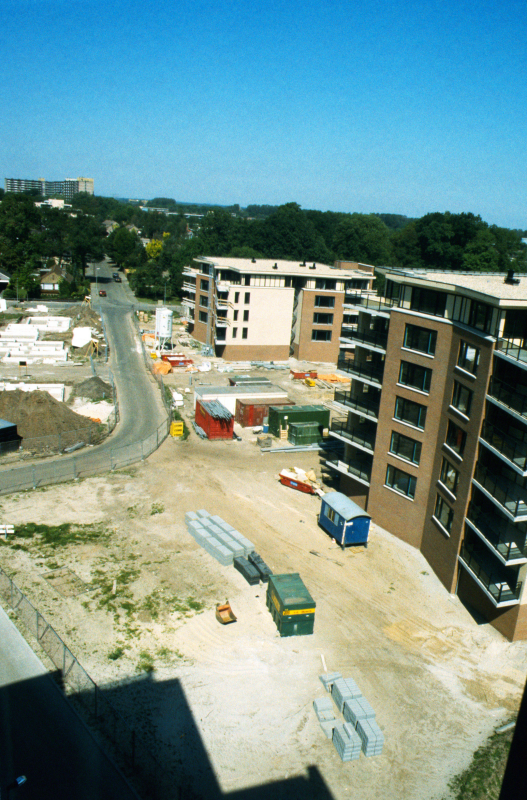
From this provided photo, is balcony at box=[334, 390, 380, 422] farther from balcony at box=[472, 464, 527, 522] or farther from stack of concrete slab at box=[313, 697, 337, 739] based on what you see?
stack of concrete slab at box=[313, 697, 337, 739]

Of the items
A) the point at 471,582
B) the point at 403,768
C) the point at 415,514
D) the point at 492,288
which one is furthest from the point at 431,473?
the point at 403,768

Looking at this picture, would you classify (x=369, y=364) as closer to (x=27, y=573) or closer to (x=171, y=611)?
(x=171, y=611)

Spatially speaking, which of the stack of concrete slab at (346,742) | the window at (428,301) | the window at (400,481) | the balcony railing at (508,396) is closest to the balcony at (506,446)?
the balcony railing at (508,396)

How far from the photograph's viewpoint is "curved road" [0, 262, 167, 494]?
35000 mm

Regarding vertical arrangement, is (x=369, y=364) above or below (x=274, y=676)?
above

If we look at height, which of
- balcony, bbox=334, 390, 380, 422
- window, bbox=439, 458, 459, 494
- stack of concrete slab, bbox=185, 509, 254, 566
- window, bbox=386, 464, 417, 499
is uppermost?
balcony, bbox=334, 390, 380, 422

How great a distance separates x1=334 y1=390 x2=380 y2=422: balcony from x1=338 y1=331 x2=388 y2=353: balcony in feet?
10.5

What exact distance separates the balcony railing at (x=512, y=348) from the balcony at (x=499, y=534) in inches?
268

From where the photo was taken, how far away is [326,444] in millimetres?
44562

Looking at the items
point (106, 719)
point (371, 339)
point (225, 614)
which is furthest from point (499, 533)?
point (106, 719)

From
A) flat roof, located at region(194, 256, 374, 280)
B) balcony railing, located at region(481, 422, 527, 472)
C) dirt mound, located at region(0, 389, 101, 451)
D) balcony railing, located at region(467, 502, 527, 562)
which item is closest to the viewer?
balcony railing, located at region(467, 502, 527, 562)

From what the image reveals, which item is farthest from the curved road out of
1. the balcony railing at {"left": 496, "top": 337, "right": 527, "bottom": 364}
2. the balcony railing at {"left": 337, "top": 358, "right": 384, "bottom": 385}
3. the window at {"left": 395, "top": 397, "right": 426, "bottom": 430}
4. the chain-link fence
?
the balcony railing at {"left": 496, "top": 337, "right": 527, "bottom": 364}

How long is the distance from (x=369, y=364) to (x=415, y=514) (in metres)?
8.43

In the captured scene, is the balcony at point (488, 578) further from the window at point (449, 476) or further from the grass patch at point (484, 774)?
the grass patch at point (484, 774)
